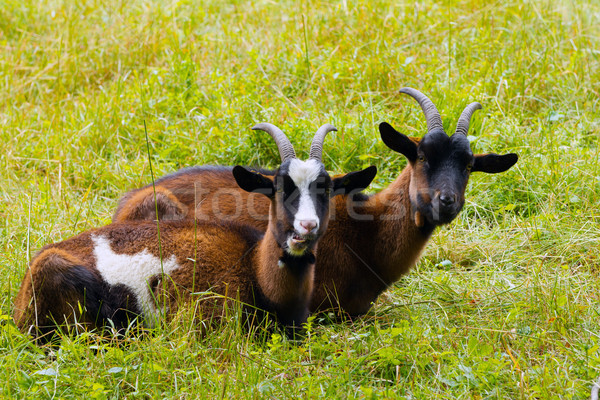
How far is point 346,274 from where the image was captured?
18.7ft

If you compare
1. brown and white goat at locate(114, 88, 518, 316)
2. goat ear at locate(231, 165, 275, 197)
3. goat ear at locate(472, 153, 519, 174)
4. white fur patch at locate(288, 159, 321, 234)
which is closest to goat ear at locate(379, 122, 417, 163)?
brown and white goat at locate(114, 88, 518, 316)

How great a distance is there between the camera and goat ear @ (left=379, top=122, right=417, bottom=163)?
5.58 m

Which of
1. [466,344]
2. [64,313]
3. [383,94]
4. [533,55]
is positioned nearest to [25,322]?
[64,313]

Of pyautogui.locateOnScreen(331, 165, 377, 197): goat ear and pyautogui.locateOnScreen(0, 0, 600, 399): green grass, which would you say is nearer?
pyautogui.locateOnScreen(0, 0, 600, 399): green grass

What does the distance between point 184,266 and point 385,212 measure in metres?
1.75

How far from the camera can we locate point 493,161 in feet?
18.9

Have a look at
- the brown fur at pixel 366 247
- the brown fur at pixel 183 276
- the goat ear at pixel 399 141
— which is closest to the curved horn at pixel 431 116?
the goat ear at pixel 399 141

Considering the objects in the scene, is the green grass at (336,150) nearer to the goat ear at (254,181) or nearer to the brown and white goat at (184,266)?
the brown and white goat at (184,266)

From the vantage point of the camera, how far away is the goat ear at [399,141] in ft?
18.3

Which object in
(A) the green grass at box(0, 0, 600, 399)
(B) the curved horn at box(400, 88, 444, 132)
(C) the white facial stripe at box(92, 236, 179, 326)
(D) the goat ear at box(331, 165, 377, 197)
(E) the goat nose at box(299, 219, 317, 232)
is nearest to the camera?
(A) the green grass at box(0, 0, 600, 399)

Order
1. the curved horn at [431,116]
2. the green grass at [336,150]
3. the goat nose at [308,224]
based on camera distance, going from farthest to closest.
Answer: the curved horn at [431,116] → the goat nose at [308,224] → the green grass at [336,150]

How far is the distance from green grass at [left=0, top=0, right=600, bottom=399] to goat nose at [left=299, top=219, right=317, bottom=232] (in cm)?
75

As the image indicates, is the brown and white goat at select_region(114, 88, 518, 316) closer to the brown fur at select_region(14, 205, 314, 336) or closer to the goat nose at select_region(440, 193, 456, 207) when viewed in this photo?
the goat nose at select_region(440, 193, 456, 207)

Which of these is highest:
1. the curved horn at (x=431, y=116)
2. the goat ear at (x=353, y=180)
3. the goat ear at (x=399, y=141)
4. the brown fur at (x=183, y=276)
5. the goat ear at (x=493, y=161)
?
the curved horn at (x=431, y=116)
